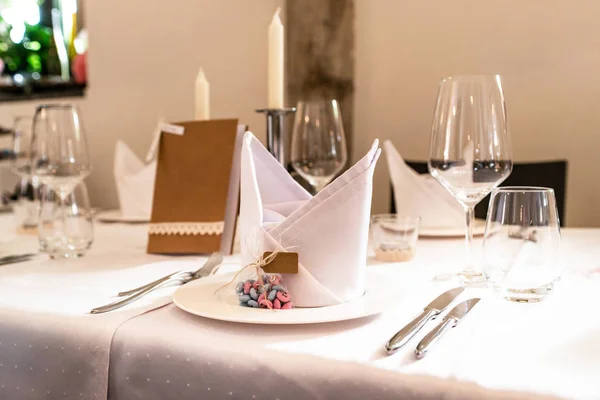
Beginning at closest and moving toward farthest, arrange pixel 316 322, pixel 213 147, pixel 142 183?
1. pixel 316 322
2. pixel 213 147
3. pixel 142 183

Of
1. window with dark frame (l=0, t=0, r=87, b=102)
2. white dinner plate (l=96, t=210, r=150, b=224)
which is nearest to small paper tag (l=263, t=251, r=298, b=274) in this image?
white dinner plate (l=96, t=210, r=150, b=224)

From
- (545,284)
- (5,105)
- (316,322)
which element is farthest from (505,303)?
(5,105)

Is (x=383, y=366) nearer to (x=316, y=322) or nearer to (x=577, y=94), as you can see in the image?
(x=316, y=322)

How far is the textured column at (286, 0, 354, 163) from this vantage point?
215 centimetres

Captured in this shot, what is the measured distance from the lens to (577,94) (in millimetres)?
1936

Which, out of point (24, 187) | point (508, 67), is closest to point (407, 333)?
point (24, 187)

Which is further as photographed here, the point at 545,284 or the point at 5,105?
the point at 5,105

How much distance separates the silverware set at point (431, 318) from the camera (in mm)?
536

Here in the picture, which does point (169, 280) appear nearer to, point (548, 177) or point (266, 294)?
point (266, 294)

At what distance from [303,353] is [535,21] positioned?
5.79 ft

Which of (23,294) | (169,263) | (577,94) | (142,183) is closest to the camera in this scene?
(23,294)

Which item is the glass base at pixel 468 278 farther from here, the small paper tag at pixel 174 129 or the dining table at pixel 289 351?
the small paper tag at pixel 174 129

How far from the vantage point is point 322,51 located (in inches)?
85.4

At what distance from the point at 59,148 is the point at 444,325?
0.85 meters
